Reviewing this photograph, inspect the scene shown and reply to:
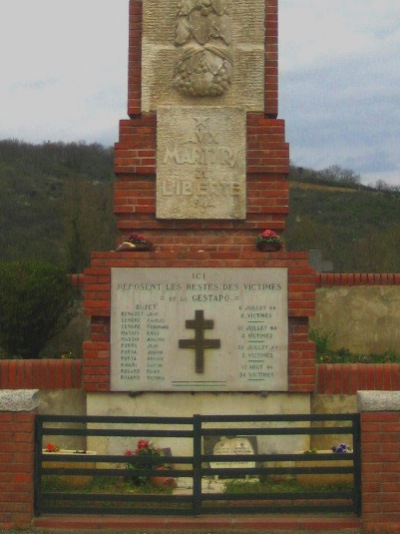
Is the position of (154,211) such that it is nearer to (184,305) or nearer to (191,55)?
(184,305)

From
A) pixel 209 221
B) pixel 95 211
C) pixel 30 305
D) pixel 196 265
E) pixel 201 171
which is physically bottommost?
pixel 30 305

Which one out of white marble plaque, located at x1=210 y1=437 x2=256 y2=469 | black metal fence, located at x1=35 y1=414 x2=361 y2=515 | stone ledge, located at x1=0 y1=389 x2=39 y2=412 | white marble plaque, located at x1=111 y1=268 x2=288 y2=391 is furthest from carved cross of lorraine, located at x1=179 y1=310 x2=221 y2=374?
stone ledge, located at x1=0 y1=389 x2=39 y2=412

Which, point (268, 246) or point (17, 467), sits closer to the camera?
point (17, 467)

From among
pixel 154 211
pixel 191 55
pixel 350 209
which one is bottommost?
pixel 154 211

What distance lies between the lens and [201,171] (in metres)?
8.05

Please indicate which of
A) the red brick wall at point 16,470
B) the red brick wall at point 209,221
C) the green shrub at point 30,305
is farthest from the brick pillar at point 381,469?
the green shrub at point 30,305

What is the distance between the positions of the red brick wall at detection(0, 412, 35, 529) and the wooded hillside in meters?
12.4

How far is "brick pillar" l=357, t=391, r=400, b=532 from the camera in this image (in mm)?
5984

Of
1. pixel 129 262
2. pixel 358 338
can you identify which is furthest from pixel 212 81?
pixel 358 338

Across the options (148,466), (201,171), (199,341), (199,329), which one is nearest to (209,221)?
(201,171)

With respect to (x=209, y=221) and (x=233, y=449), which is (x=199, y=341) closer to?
(x=233, y=449)

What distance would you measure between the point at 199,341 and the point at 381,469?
216cm

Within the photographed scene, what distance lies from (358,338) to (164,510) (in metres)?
6.22

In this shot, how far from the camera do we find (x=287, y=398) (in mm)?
7617
